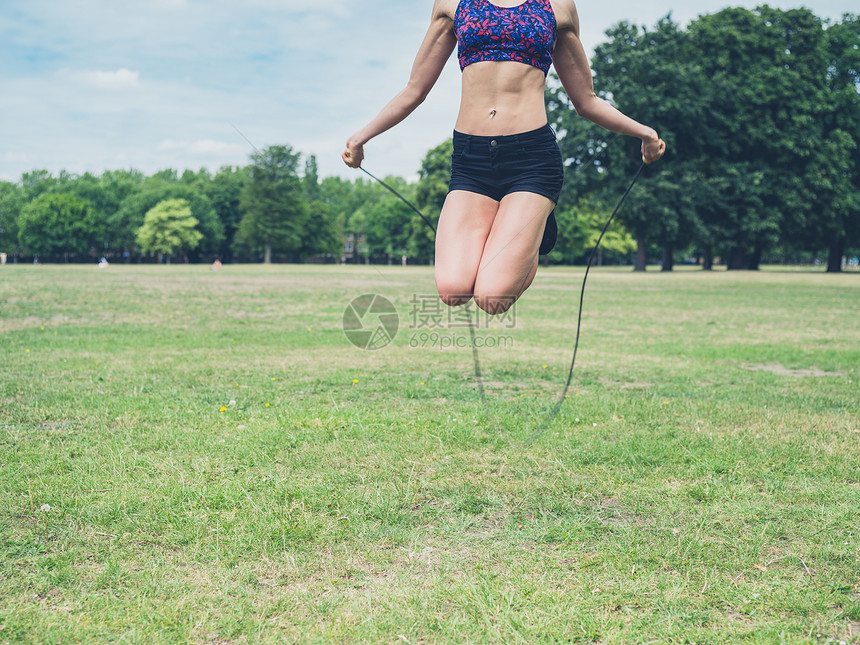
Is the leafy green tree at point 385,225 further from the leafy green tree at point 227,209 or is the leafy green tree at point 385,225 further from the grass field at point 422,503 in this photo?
the grass field at point 422,503

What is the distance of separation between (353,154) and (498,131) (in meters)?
1.08

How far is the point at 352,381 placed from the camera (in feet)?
29.7

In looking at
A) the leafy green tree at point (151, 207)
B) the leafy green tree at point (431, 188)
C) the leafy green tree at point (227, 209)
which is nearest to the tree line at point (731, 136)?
the leafy green tree at point (431, 188)

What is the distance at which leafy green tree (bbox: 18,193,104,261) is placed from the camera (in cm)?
9675

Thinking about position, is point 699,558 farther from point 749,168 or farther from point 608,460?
point 749,168

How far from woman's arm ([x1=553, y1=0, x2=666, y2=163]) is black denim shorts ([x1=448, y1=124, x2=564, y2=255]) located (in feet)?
1.53

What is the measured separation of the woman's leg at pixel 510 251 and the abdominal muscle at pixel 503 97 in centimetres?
51

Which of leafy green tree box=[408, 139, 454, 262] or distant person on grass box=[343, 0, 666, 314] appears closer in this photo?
distant person on grass box=[343, 0, 666, 314]

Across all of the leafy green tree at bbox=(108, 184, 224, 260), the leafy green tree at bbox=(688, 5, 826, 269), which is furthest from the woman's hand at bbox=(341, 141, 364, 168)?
the leafy green tree at bbox=(108, 184, 224, 260)

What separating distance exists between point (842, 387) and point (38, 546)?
30.3 ft

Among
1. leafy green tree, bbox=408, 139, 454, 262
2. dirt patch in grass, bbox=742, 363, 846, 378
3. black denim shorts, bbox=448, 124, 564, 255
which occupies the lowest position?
dirt patch in grass, bbox=742, 363, 846, 378

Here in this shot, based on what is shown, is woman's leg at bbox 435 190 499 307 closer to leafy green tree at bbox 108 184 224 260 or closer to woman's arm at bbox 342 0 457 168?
woman's arm at bbox 342 0 457 168

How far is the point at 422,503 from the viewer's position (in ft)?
15.5

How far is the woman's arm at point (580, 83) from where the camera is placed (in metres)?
4.85
